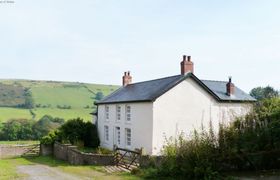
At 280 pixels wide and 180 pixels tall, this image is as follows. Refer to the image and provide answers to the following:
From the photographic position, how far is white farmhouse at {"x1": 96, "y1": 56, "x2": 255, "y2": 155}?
2573 cm

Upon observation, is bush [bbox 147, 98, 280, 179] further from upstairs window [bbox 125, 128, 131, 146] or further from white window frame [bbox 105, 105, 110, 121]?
white window frame [bbox 105, 105, 110, 121]

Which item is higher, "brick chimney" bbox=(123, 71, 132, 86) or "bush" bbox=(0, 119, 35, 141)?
"brick chimney" bbox=(123, 71, 132, 86)

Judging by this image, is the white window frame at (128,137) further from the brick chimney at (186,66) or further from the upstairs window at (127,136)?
the brick chimney at (186,66)

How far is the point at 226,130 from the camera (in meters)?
15.9

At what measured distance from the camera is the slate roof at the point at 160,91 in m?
26.3

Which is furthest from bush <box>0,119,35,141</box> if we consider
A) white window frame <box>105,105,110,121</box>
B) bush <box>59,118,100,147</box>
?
white window frame <box>105,105,110,121</box>

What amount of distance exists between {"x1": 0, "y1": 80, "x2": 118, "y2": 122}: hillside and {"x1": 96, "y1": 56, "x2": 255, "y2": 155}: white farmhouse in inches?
1829

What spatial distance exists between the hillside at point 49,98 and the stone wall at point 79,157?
4157cm

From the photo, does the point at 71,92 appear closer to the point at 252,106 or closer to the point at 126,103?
the point at 126,103

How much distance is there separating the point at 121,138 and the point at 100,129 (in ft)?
19.5

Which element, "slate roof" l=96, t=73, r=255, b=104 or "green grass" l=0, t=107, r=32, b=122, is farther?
"green grass" l=0, t=107, r=32, b=122

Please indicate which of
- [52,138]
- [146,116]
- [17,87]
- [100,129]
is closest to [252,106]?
[146,116]

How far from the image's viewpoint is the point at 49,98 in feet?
303

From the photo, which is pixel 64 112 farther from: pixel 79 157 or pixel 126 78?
pixel 79 157
